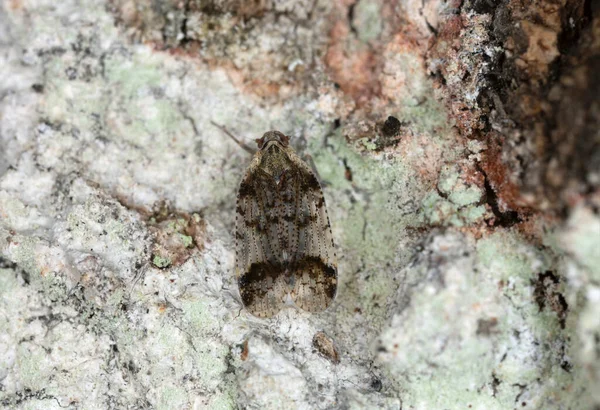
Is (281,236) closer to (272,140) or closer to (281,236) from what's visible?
A: (281,236)

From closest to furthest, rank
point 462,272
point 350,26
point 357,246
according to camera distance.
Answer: point 462,272 → point 357,246 → point 350,26

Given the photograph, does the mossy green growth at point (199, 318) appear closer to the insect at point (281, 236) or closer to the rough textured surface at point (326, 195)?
the rough textured surface at point (326, 195)

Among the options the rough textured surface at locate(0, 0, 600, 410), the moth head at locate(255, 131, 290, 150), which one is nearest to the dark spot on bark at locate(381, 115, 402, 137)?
the rough textured surface at locate(0, 0, 600, 410)

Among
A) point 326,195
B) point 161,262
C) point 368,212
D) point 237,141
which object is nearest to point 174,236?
point 161,262

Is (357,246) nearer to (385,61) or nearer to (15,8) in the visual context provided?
(385,61)

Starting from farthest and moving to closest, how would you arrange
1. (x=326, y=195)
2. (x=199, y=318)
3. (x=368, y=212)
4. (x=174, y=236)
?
(x=326, y=195), (x=368, y=212), (x=174, y=236), (x=199, y=318)

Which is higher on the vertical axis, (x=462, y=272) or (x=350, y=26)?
(x=350, y=26)

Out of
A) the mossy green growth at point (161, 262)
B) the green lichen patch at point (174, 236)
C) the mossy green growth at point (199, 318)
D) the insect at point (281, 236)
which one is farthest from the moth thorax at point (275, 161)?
the mossy green growth at point (199, 318)

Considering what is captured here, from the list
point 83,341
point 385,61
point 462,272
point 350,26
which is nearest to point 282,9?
point 350,26
